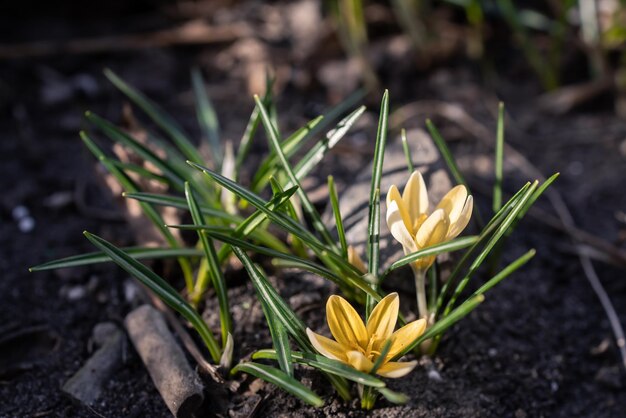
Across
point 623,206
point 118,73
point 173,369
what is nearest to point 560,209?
point 623,206

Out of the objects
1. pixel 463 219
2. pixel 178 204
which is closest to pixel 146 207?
pixel 178 204

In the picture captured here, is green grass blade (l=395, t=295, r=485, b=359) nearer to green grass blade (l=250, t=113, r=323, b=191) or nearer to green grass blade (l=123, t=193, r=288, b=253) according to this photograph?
green grass blade (l=123, t=193, r=288, b=253)

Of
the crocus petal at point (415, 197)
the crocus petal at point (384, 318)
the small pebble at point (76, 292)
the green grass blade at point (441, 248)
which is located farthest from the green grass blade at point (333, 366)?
the small pebble at point (76, 292)

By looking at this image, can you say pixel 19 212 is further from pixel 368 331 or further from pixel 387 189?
pixel 368 331

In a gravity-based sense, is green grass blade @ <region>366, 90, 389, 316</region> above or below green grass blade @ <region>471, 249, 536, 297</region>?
above

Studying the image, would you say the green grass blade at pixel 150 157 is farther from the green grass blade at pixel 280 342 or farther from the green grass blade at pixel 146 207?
the green grass blade at pixel 280 342

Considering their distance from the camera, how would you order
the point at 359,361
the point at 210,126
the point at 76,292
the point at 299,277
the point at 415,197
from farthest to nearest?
the point at 210,126 → the point at 76,292 → the point at 299,277 → the point at 415,197 → the point at 359,361

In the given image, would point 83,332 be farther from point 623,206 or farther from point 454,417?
point 623,206

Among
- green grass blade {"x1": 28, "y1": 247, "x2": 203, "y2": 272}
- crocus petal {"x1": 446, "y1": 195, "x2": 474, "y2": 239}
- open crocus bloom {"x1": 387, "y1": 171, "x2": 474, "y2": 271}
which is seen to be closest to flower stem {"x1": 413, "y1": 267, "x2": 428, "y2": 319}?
open crocus bloom {"x1": 387, "y1": 171, "x2": 474, "y2": 271}
